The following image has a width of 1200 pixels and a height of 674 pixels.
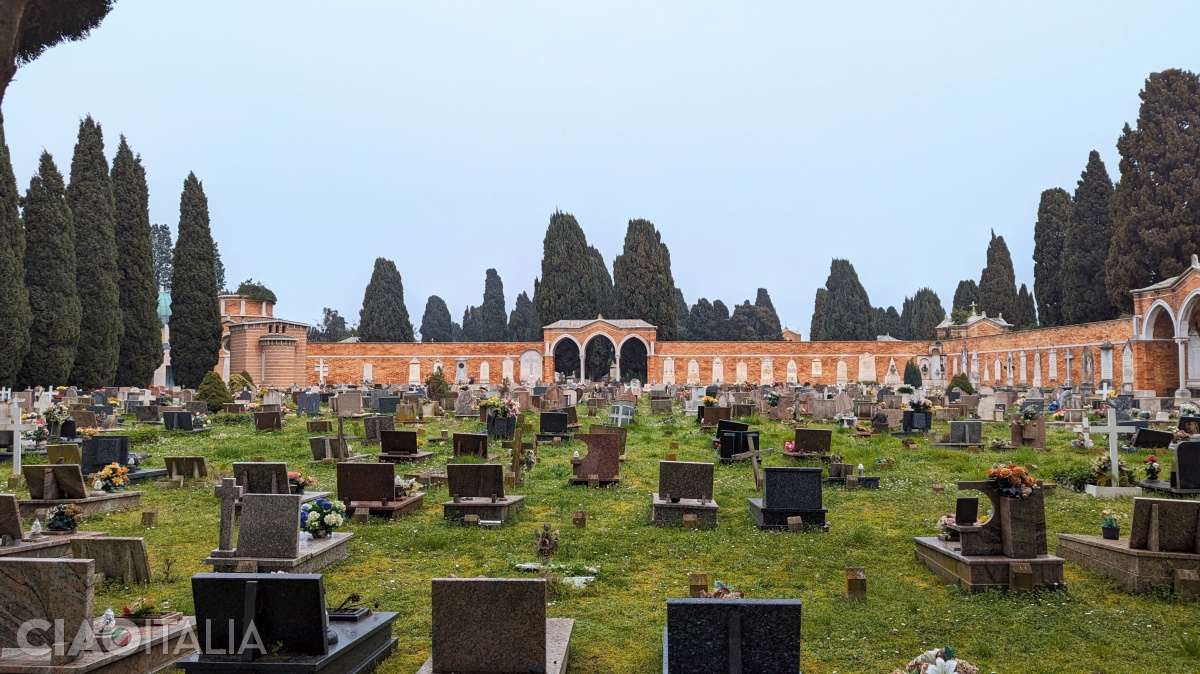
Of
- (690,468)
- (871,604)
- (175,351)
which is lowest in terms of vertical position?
(871,604)

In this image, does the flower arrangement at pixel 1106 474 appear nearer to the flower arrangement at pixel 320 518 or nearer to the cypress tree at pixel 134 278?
the flower arrangement at pixel 320 518

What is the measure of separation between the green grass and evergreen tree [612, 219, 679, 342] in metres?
44.9

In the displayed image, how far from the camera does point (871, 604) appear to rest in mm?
6633

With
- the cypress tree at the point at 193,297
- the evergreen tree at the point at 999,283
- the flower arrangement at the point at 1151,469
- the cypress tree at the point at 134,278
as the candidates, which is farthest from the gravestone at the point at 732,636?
the evergreen tree at the point at 999,283

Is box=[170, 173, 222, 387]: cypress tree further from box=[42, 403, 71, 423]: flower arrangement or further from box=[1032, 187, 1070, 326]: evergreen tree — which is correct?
box=[1032, 187, 1070, 326]: evergreen tree

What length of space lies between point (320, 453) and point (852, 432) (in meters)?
12.4

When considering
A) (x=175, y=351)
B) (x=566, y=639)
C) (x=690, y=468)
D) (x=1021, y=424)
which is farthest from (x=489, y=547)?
(x=175, y=351)

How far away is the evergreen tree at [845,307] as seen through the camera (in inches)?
2714

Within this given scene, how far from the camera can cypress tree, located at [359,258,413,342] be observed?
205 feet

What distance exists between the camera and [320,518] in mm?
7977

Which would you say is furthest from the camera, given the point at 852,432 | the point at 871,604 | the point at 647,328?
the point at 647,328

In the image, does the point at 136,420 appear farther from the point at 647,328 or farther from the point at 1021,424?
the point at 647,328

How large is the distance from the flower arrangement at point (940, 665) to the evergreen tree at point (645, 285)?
53.4 metres

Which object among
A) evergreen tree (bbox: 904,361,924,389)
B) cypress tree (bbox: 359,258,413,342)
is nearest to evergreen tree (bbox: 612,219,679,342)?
cypress tree (bbox: 359,258,413,342)
